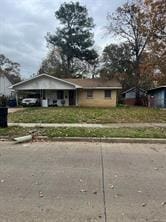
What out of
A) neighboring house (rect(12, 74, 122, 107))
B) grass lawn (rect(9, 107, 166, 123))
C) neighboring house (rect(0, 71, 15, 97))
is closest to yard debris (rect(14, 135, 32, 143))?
grass lawn (rect(9, 107, 166, 123))

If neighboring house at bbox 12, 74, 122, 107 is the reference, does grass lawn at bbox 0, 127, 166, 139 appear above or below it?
below

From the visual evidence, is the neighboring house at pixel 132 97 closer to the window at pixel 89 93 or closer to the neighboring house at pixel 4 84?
the window at pixel 89 93

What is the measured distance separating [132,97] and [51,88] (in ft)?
82.6

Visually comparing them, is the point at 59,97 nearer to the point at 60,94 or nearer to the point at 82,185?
the point at 60,94

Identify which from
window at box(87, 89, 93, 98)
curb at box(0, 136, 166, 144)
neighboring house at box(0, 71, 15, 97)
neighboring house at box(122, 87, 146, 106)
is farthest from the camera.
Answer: neighboring house at box(0, 71, 15, 97)

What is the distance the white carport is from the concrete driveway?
30404mm

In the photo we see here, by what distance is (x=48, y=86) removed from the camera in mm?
40406

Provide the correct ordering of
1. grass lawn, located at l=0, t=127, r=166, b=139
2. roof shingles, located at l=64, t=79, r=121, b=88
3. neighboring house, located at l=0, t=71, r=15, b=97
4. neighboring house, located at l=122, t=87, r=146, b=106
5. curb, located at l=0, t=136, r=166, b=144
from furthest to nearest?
neighboring house, located at l=0, t=71, r=15, b=97 < neighboring house, located at l=122, t=87, r=146, b=106 < roof shingles, located at l=64, t=79, r=121, b=88 < grass lawn, located at l=0, t=127, r=166, b=139 < curb, located at l=0, t=136, r=166, b=144

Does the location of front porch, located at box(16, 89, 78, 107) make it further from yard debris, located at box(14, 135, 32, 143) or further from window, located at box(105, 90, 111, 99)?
yard debris, located at box(14, 135, 32, 143)

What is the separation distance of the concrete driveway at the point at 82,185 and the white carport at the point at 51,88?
1197 inches

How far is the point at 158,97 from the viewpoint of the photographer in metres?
48.8

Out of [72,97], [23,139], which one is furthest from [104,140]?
[72,97]

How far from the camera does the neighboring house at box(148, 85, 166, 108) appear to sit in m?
45.6

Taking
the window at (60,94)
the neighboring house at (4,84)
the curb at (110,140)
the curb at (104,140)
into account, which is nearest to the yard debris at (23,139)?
the curb at (104,140)
